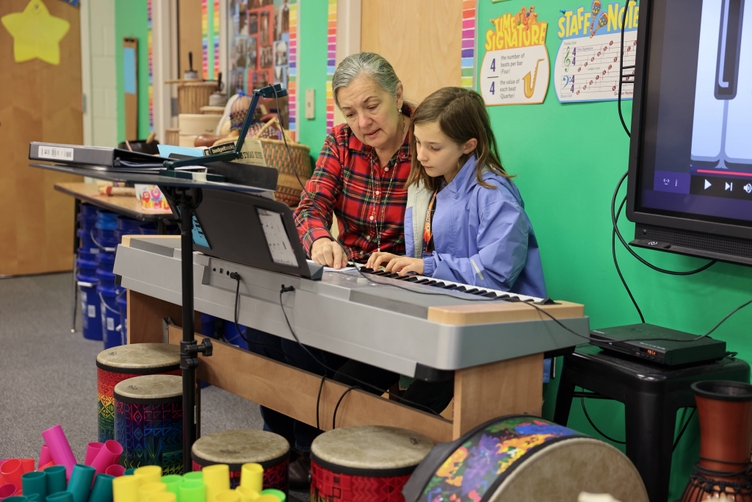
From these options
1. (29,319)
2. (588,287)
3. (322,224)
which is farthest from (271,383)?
(29,319)

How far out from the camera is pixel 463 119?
6.72 ft

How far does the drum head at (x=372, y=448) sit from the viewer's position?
1.40m

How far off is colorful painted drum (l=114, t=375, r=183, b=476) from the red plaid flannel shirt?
25.7 inches

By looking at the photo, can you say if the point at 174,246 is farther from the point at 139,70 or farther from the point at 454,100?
the point at 139,70

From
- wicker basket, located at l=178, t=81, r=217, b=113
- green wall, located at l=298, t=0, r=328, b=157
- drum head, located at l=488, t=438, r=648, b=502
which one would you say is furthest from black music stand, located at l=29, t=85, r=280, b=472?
wicker basket, located at l=178, t=81, r=217, b=113

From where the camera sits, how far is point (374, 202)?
7.84 ft

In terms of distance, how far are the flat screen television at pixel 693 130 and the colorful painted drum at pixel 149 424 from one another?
49.5 inches

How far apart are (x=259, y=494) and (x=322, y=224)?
1058 mm

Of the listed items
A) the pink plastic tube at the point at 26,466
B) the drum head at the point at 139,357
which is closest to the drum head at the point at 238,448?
the pink plastic tube at the point at 26,466

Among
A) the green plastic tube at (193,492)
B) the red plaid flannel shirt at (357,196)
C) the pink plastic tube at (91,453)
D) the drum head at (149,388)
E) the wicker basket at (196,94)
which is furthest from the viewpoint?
the wicker basket at (196,94)

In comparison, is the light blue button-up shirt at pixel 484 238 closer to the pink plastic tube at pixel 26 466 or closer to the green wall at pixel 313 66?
the pink plastic tube at pixel 26 466

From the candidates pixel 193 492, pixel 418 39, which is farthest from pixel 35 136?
pixel 193 492

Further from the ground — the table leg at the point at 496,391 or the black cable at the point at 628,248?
the black cable at the point at 628,248

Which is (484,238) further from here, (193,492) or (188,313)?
(193,492)
